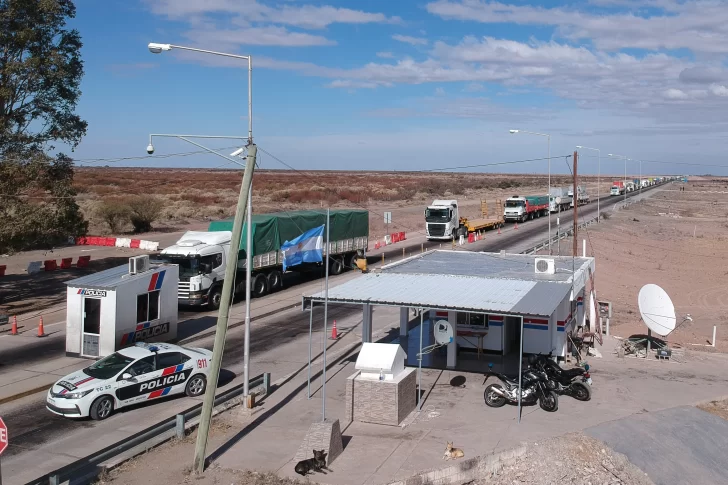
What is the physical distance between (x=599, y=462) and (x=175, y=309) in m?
14.4

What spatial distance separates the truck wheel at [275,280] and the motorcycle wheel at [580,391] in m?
18.0

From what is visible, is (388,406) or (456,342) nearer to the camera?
(388,406)

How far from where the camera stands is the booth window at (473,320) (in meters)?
20.5

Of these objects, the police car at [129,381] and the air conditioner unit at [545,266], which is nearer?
the police car at [129,381]

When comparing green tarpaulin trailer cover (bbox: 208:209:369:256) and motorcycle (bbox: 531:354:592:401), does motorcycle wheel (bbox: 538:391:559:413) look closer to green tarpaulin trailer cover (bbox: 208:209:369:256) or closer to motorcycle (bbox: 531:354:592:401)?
motorcycle (bbox: 531:354:592:401)

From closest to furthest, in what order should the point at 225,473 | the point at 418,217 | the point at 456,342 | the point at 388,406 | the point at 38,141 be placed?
the point at 225,473, the point at 388,406, the point at 456,342, the point at 38,141, the point at 418,217

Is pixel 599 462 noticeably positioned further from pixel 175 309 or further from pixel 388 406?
pixel 175 309

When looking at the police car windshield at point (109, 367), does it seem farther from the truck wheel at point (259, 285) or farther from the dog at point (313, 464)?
the truck wheel at point (259, 285)

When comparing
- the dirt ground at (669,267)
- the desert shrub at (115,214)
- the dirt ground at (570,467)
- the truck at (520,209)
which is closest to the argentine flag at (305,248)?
the dirt ground at (669,267)

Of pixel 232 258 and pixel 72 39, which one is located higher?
pixel 72 39

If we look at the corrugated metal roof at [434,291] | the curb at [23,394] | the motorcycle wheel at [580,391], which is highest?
the corrugated metal roof at [434,291]

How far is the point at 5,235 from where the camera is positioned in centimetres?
2770

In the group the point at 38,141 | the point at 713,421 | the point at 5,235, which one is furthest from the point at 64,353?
the point at 713,421

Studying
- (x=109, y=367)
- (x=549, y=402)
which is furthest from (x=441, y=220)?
(x=109, y=367)
